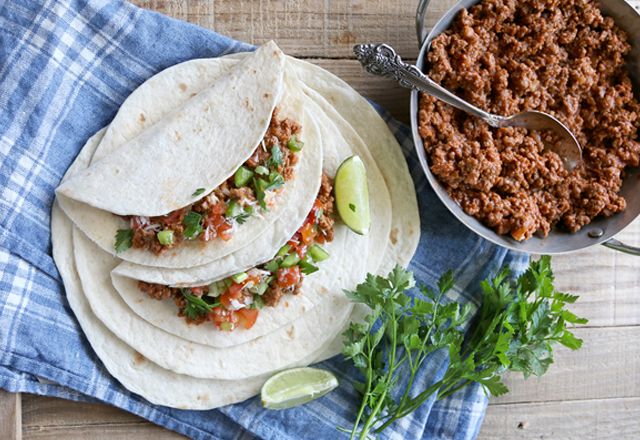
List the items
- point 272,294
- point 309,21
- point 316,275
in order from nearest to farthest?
point 272,294
point 316,275
point 309,21

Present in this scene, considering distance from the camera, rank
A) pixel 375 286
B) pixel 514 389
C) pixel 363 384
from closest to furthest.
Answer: pixel 375 286 < pixel 363 384 < pixel 514 389

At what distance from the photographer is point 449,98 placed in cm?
273

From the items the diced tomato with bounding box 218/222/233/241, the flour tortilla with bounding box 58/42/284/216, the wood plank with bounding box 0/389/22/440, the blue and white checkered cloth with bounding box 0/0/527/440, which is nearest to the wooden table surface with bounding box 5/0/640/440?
the wood plank with bounding box 0/389/22/440

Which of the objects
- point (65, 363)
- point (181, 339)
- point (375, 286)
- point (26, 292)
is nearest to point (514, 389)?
point (375, 286)

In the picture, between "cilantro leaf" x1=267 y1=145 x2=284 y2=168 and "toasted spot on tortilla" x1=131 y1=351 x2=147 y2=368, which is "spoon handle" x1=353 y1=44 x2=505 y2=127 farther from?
"toasted spot on tortilla" x1=131 y1=351 x2=147 y2=368

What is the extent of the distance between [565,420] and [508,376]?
606mm

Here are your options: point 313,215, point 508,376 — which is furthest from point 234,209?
point 508,376

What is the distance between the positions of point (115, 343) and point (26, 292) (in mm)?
645

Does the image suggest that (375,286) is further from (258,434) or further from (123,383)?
(123,383)

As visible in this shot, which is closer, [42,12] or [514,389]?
[42,12]

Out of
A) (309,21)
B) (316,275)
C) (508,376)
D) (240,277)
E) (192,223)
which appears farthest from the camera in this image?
(508,376)

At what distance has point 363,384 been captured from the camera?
3.03 metres

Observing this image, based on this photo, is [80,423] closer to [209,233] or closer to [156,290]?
[156,290]

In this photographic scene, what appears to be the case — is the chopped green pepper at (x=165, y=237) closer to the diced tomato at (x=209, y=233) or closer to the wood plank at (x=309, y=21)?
the diced tomato at (x=209, y=233)
